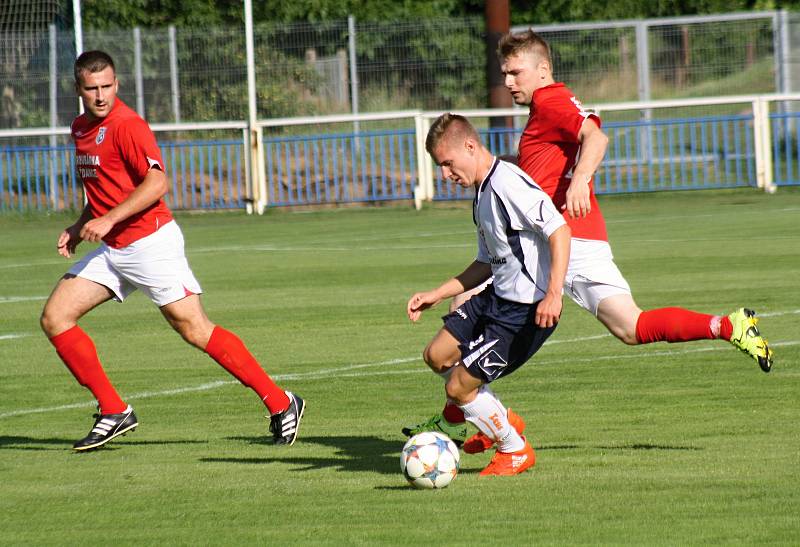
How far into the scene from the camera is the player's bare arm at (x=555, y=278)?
597cm

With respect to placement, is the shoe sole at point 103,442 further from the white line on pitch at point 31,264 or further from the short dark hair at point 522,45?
the white line on pitch at point 31,264

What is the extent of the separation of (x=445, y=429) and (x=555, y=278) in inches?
46.8

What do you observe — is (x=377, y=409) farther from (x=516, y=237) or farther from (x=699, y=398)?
(x=516, y=237)

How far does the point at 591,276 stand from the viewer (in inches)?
265

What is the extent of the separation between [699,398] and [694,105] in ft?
→ 54.6

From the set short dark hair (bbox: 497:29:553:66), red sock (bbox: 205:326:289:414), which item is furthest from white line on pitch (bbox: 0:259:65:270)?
short dark hair (bbox: 497:29:553:66)

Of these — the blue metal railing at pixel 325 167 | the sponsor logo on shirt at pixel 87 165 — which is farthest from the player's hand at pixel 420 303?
the blue metal railing at pixel 325 167

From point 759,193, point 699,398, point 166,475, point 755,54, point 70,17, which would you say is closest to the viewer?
point 166,475

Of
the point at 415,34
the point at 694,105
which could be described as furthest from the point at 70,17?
the point at 694,105

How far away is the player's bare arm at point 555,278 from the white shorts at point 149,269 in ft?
7.03

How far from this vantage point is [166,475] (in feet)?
21.8

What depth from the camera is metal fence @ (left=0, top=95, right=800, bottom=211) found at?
23.5 metres

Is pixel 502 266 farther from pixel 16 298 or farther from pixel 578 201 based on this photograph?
pixel 16 298

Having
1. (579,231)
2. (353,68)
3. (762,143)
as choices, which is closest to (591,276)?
(579,231)
